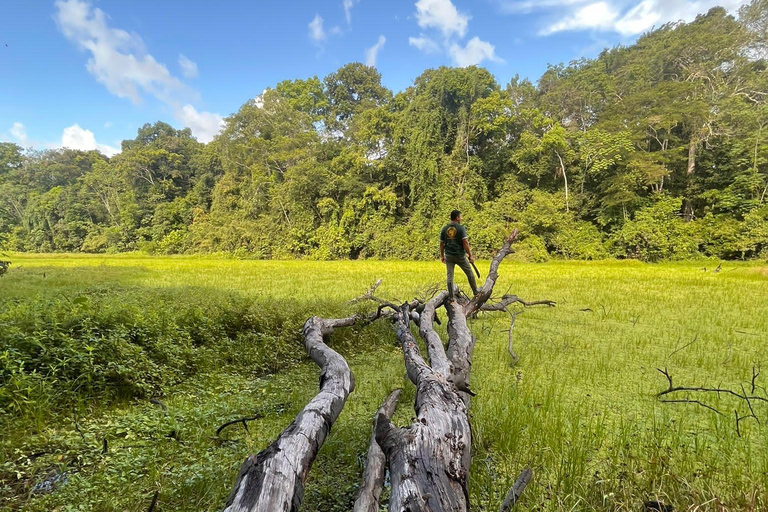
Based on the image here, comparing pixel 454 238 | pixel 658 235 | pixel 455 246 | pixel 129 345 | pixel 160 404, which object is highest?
pixel 658 235

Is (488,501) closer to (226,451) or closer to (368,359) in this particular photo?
(226,451)

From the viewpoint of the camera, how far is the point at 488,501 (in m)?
2.15

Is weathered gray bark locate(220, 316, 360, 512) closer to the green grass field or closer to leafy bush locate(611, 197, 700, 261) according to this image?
the green grass field

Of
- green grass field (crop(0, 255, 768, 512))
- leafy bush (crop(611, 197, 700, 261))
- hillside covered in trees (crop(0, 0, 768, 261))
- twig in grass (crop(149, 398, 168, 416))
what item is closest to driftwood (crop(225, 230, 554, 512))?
green grass field (crop(0, 255, 768, 512))

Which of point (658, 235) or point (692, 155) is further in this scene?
point (692, 155)

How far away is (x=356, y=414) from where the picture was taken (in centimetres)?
333

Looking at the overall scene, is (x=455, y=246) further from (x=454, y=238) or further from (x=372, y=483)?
(x=372, y=483)

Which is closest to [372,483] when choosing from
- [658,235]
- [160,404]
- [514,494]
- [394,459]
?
[394,459]

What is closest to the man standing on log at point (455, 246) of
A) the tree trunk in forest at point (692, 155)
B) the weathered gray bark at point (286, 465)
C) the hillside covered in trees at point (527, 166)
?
the weathered gray bark at point (286, 465)

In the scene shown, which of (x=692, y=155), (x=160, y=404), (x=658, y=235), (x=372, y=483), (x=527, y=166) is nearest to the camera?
(x=372, y=483)

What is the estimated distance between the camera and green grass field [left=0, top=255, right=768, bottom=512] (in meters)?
2.18

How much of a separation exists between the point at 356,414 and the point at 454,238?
148 inches

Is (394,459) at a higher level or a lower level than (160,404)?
higher

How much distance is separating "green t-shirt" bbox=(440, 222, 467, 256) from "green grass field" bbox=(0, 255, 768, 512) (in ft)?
5.20
